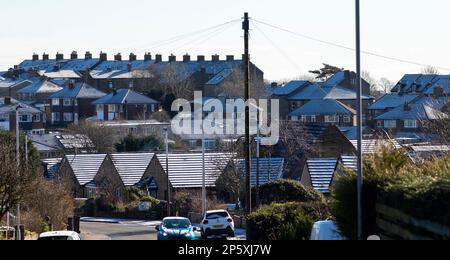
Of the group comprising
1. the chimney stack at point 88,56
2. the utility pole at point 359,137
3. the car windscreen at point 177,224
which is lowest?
the car windscreen at point 177,224

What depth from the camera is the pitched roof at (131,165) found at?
224ft

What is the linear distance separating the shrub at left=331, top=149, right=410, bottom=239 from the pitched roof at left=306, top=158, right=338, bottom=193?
26.9m

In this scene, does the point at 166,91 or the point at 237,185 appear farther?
the point at 166,91

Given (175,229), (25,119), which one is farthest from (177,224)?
(25,119)

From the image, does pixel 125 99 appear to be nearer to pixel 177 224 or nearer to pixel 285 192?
pixel 285 192

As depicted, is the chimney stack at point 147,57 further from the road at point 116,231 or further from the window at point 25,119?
the road at point 116,231

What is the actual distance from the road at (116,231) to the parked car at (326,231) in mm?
18974

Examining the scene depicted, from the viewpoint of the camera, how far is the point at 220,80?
126250 mm

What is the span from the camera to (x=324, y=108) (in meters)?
105

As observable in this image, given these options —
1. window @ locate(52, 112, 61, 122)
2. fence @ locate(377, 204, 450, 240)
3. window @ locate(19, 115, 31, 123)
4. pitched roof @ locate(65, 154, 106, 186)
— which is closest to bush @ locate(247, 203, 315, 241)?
fence @ locate(377, 204, 450, 240)

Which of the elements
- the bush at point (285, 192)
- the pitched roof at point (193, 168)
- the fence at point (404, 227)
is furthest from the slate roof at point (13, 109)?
the fence at point (404, 227)

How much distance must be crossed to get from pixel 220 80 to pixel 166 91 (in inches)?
308

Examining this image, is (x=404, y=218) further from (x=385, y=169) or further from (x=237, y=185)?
(x=237, y=185)
